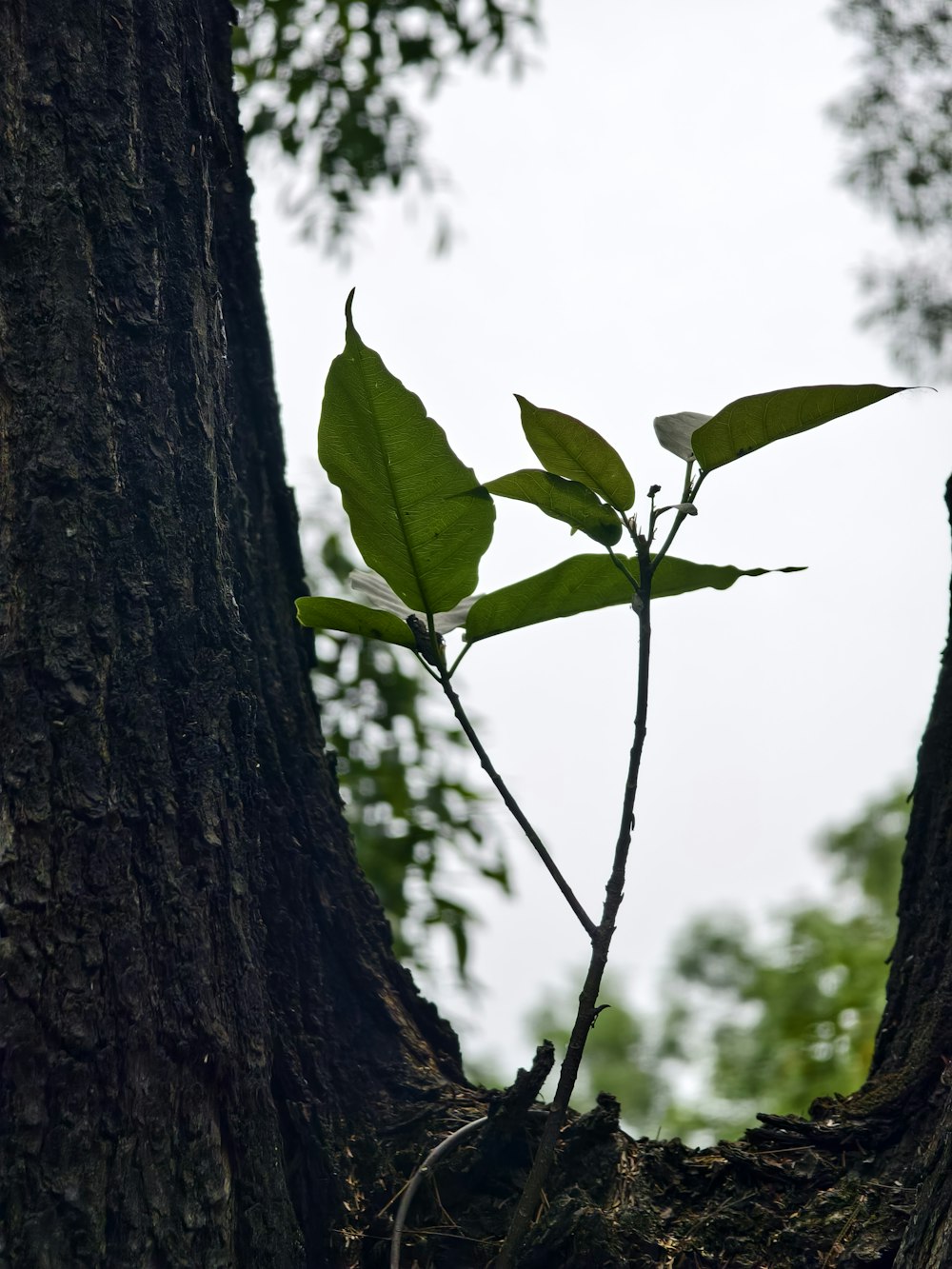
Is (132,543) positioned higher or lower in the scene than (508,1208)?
higher

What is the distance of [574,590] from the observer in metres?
0.91

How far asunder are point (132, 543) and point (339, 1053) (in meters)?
0.47

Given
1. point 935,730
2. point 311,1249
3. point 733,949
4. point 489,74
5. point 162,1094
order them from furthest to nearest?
point 733,949, point 489,74, point 935,730, point 311,1249, point 162,1094

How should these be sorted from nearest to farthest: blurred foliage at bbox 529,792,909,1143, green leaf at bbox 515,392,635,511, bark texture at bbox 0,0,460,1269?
1. bark texture at bbox 0,0,460,1269
2. green leaf at bbox 515,392,635,511
3. blurred foliage at bbox 529,792,909,1143

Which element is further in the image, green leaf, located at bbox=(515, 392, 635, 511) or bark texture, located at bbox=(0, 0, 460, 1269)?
green leaf, located at bbox=(515, 392, 635, 511)

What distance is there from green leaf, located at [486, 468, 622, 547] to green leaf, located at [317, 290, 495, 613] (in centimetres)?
2

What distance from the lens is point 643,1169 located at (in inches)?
37.0

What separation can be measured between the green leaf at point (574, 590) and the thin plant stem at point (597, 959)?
0.10 meters

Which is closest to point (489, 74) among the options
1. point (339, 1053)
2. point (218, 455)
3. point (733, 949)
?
point (218, 455)

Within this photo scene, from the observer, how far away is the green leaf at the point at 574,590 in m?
0.88

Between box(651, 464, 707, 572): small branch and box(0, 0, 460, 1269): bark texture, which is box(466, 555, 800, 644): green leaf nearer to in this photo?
box(651, 464, 707, 572): small branch

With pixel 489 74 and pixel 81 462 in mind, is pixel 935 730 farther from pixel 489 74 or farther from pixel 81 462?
pixel 489 74

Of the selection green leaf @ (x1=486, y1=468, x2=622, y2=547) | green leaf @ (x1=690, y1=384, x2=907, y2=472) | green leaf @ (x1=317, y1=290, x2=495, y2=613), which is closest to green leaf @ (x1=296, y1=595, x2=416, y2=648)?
green leaf @ (x1=317, y1=290, x2=495, y2=613)

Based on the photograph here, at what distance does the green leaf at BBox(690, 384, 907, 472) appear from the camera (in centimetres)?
77
